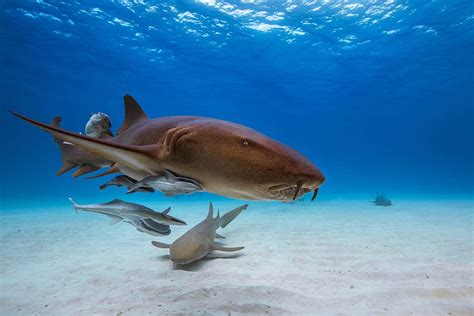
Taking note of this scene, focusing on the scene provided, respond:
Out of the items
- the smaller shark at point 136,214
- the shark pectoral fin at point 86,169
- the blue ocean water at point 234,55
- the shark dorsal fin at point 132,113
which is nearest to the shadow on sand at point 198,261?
the smaller shark at point 136,214

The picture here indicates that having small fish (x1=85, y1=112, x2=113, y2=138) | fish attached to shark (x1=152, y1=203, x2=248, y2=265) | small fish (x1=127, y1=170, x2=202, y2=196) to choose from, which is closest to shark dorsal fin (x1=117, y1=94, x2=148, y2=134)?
small fish (x1=85, y1=112, x2=113, y2=138)

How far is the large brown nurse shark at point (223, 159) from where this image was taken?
4.91 ft

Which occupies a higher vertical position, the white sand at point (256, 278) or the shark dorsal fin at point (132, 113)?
the shark dorsal fin at point (132, 113)


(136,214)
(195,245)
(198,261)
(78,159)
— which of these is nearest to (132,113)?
(78,159)

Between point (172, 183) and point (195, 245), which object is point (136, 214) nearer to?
point (172, 183)

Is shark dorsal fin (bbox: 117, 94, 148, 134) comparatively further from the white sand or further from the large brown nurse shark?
the white sand

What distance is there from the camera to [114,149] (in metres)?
1.54

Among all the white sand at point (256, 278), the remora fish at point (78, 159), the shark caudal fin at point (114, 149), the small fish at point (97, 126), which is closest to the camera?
the shark caudal fin at point (114, 149)

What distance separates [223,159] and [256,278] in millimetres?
3084

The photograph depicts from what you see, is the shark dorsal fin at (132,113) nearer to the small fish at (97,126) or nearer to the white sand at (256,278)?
the small fish at (97,126)

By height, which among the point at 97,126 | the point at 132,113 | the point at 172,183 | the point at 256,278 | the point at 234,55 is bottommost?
the point at 256,278

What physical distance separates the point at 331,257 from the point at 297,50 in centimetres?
2928

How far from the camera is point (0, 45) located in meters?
28.2

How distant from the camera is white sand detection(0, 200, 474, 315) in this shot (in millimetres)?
3180
